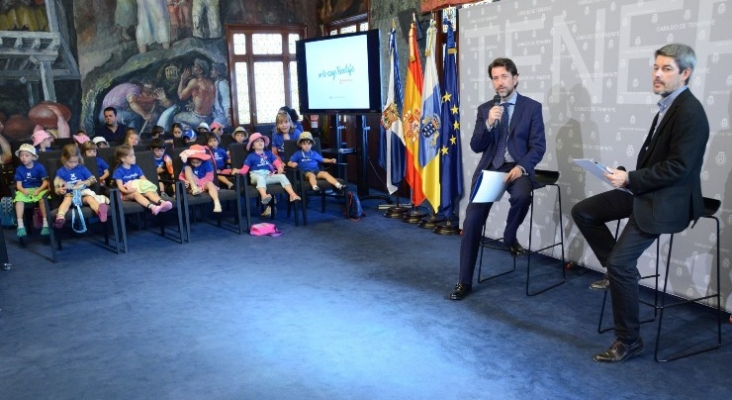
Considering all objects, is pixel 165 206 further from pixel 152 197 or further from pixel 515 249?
pixel 515 249

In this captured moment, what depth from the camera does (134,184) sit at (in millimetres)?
6246

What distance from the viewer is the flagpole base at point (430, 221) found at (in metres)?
6.64

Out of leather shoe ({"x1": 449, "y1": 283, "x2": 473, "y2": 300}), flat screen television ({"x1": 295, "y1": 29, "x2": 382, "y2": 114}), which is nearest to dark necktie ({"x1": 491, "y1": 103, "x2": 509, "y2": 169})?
leather shoe ({"x1": 449, "y1": 283, "x2": 473, "y2": 300})

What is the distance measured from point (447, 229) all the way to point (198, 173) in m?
2.83

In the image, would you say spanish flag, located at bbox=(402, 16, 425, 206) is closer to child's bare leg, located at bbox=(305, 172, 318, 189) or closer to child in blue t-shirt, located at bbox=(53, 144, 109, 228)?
child's bare leg, located at bbox=(305, 172, 318, 189)

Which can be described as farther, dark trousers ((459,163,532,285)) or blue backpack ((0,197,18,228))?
blue backpack ((0,197,18,228))

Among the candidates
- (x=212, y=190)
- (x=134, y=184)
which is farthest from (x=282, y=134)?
(x=134, y=184)

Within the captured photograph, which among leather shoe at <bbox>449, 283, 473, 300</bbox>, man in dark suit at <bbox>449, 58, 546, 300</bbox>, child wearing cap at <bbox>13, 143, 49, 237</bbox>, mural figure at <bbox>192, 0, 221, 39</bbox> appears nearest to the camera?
man in dark suit at <bbox>449, 58, 546, 300</bbox>

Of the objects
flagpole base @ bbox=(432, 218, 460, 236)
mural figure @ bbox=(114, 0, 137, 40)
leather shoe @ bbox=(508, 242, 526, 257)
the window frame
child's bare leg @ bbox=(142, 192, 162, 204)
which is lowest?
flagpole base @ bbox=(432, 218, 460, 236)

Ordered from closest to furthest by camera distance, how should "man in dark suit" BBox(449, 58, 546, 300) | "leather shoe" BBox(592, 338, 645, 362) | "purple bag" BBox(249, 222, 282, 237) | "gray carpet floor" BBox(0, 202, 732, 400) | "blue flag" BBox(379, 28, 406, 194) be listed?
"gray carpet floor" BBox(0, 202, 732, 400) → "leather shoe" BBox(592, 338, 645, 362) → "man in dark suit" BBox(449, 58, 546, 300) → "purple bag" BBox(249, 222, 282, 237) → "blue flag" BBox(379, 28, 406, 194)

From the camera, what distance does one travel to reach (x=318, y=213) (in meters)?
7.70

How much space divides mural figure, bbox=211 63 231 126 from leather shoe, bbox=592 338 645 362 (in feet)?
27.2

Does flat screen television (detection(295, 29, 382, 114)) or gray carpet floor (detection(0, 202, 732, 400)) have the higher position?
flat screen television (detection(295, 29, 382, 114))

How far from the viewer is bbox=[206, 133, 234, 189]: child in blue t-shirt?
7.07m
